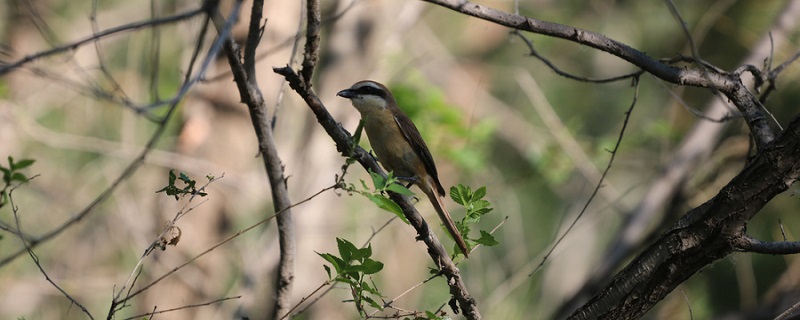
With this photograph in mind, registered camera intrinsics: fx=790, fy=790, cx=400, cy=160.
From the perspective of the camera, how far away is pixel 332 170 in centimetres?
693

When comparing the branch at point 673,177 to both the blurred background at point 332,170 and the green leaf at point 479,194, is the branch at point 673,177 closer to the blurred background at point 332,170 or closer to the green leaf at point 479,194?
the blurred background at point 332,170

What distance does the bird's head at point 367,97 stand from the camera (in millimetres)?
4418

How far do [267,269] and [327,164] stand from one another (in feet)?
3.71

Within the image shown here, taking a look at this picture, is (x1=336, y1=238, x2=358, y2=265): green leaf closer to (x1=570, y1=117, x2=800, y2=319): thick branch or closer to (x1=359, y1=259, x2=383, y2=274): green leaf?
(x1=359, y1=259, x2=383, y2=274): green leaf

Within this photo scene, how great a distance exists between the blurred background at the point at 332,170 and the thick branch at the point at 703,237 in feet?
11.0

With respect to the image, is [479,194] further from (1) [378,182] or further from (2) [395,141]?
(2) [395,141]

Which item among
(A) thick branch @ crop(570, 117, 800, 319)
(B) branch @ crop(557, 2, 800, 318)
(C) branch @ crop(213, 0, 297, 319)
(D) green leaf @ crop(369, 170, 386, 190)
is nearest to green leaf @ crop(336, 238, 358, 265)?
(D) green leaf @ crop(369, 170, 386, 190)

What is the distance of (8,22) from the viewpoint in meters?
8.21

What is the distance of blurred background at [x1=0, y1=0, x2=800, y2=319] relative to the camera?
6613mm

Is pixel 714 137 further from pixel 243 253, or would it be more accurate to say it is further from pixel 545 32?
pixel 545 32

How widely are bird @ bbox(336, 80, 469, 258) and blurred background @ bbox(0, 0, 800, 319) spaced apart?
1520 mm

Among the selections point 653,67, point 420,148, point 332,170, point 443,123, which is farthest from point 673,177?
point 653,67

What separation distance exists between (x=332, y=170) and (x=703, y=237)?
4.74 meters

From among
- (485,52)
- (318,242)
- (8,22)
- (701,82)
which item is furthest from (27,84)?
(701,82)
